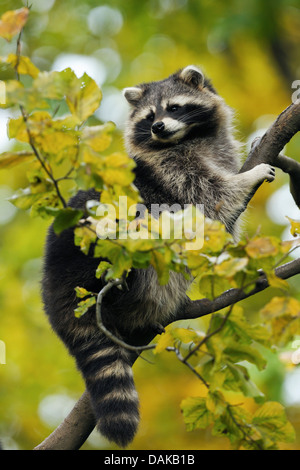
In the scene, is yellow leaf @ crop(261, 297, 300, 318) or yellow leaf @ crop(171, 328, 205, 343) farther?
yellow leaf @ crop(171, 328, 205, 343)

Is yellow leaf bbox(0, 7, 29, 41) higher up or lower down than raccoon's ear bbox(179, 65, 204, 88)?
higher up

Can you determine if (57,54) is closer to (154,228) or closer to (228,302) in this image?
(228,302)

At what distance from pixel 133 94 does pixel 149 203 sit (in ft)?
5.74

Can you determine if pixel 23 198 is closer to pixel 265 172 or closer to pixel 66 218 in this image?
pixel 66 218

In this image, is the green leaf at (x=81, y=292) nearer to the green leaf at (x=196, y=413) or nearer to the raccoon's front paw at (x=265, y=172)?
the green leaf at (x=196, y=413)

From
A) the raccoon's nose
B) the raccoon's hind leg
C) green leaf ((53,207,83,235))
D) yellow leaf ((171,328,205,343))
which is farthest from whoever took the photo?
the raccoon's nose

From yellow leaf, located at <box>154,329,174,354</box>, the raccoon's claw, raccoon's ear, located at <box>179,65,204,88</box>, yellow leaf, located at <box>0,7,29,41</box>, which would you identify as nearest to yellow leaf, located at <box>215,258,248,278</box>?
yellow leaf, located at <box>154,329,174,354</box>

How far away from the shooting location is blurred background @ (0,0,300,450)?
32.3 ft

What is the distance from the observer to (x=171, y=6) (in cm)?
1102

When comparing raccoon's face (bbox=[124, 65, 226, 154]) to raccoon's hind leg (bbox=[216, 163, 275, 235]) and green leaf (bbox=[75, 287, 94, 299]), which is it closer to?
raccoon's hind leg (bbox=[216, 163, 275, 235])

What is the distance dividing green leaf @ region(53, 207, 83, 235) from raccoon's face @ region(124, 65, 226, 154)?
3044mm

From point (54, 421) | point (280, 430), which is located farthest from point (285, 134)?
point (54, 421)

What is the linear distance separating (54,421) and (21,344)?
156 cm

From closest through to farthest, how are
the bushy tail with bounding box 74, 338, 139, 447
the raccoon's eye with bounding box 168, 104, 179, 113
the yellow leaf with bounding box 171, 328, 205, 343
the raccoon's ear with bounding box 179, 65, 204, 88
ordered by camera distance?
the yellow leaf with bounding box 171, 328, 205, 343 → the bushy tail with bounding box 74, 338, 139, 447 → the raccoon's eye with bounding box 168, 104, 179, 113 → the raccoon's ear with bounding box 179, 65, 204, 88
